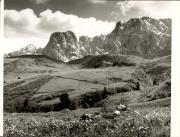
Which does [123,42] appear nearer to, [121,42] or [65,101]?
[121,42]

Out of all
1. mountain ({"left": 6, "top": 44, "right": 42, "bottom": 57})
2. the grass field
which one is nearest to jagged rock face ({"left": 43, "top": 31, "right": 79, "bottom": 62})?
the grass field

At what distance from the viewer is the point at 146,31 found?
353 inches

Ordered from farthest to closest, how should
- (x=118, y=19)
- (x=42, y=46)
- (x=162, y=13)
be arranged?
1. (x=42, y=46)
2. (x=118, y=19)
3. (x=162, y=13)

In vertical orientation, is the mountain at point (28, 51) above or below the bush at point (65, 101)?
above

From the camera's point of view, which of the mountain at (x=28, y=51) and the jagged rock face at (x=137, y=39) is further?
the mountain at (x=28, y=51)

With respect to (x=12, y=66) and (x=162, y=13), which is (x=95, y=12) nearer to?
(x=162, y=13)

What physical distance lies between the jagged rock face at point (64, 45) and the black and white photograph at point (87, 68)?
0.02m

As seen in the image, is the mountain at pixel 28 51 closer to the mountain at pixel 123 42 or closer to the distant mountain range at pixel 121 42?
the distant mountain range at pixel 121 42

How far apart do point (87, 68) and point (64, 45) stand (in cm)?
64

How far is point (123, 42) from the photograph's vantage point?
9078 millimetres

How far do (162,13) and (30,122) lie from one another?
3.34 metres

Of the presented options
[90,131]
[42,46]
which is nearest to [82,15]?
[42,46]

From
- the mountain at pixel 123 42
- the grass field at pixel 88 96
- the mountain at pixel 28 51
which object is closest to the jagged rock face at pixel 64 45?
the mountain at pixel 123 42

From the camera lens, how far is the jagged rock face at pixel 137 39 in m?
8.58
